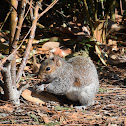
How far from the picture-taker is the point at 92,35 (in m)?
4.91

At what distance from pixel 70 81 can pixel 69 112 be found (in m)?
0.51

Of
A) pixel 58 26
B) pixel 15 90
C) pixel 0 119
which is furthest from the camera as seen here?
pixel 58 26

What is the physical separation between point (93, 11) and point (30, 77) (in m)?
2.02

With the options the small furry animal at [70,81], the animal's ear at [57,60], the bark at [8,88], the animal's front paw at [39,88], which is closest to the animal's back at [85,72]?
the small furry animal at [70,81]

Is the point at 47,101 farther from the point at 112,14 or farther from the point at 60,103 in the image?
the point at 112,14

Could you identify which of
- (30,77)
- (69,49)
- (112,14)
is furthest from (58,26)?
(30,77)

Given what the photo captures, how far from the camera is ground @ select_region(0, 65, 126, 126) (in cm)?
281

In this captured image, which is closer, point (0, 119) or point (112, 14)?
point (0, 119)

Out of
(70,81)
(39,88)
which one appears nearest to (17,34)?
(39,88)

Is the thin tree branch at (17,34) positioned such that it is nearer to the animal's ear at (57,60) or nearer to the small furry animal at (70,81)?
the small furry animal at (70,81)

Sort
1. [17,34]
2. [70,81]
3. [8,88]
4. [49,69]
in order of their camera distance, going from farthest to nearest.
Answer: [70,81], [49,69], [8,88], [17,34]

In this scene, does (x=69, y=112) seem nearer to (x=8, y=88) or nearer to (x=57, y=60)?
(x=57, y=60)

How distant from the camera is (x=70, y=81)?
3.54 meters

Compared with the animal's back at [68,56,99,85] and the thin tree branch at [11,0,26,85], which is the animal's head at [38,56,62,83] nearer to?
the animal's back at [68,56,99,85]
